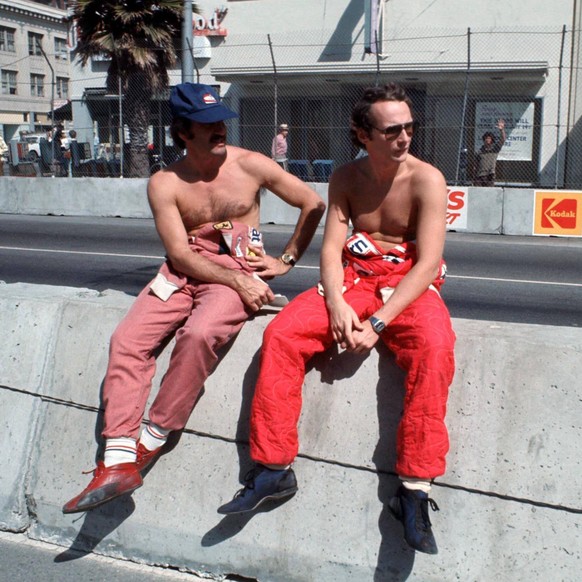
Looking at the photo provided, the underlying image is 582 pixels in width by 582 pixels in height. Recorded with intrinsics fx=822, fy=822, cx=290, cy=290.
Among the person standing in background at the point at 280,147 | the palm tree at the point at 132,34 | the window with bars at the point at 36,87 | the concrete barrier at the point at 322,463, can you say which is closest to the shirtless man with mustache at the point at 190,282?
the concrete barrier at the point at 322,463

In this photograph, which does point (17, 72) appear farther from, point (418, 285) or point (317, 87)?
point (418, 285)

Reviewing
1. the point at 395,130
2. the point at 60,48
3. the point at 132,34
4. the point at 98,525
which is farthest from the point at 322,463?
the point at 60,48

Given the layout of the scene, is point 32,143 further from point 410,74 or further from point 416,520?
point 416,520

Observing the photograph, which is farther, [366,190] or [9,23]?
[9,23]

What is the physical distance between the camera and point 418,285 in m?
3.18

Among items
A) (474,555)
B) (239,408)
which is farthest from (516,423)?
(239,408)

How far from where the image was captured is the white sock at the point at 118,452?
3.16 m

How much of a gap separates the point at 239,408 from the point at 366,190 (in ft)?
3.47

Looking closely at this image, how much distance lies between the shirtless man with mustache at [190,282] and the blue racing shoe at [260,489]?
407 mm

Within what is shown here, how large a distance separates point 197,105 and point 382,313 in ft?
4.47

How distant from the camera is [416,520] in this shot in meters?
2.76

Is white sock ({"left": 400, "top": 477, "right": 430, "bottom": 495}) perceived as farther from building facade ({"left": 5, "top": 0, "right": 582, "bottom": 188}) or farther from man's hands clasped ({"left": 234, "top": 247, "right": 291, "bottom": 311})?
building facade ({"left": 5, "top": 0, "right": 582, "bottom": 188})

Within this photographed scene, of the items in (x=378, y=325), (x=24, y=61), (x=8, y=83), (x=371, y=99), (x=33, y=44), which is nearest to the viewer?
(x=378, y=325)

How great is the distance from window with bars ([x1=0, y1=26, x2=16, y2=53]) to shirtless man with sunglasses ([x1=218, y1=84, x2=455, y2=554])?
65.4 meters
